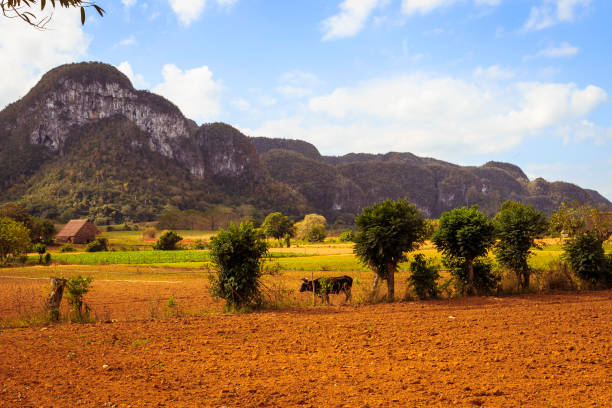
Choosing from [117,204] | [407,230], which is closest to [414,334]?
[407,230]

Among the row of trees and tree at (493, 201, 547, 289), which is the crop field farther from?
tree at (493, 201, 547, 289)

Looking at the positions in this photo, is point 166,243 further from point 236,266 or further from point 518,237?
point 518,237

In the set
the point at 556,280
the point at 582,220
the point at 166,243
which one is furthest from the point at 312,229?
the point at 556,280

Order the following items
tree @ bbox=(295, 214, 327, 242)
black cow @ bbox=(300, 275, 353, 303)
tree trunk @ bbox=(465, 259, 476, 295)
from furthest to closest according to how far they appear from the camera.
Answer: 1. tree @ bbox=(295, 214, 327, 242)
2. tree trunk @ bbox=(465, 259, 476, 295)
3. black cow @ bbox=(300, 275, 353, 303)

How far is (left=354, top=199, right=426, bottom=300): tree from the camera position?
15.8m

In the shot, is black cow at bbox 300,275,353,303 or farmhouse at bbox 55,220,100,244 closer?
black cow at bbox 300,275,353,303

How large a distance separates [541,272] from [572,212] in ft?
21.1

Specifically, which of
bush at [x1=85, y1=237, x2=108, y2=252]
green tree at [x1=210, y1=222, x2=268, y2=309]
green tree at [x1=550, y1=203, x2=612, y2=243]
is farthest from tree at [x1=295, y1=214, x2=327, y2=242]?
green tree at [x1=210, y1=222, x2=268, y2=309]

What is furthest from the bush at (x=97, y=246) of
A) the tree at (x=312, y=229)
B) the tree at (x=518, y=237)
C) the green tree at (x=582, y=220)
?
the green tree at (x=582, y=220)

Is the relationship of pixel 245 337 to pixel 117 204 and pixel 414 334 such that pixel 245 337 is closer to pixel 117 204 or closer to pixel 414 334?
pixel 414 334

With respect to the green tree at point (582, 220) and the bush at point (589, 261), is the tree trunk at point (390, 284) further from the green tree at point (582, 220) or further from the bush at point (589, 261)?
the green tree at point (582, 220)

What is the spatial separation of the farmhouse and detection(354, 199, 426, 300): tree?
248ft

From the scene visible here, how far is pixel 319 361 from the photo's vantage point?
8.24 metres

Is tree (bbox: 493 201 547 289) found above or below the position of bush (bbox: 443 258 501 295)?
above
